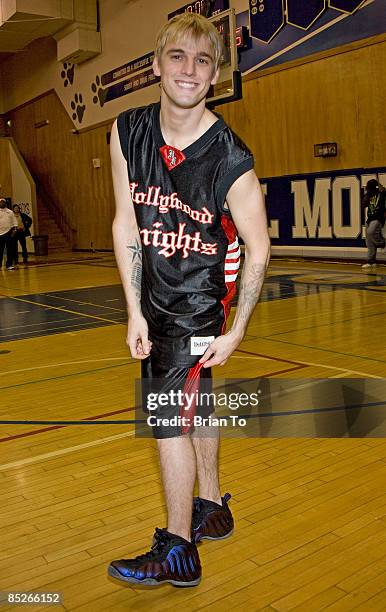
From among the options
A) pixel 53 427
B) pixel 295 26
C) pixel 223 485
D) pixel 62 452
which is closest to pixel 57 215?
pixel 295 26

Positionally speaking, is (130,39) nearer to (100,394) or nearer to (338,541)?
(100,394)

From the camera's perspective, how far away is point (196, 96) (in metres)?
1.95

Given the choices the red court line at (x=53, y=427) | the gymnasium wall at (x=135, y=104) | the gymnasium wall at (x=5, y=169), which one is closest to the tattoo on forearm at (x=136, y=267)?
the red court line at (x=53, y=427)

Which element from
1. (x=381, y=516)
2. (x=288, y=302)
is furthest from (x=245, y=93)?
(x=381, y=516)

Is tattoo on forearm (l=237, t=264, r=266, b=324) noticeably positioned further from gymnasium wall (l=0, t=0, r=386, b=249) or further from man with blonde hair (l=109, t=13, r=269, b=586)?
gymnasium wall (l=0, t=0, r=386, b=249)

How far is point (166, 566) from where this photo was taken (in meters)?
2.08

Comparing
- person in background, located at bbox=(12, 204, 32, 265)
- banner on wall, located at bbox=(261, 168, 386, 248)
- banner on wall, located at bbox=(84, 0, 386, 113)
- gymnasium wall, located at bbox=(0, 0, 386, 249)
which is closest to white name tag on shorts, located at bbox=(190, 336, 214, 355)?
banner on wall, located at bbox=(261, 168, 386, 248)

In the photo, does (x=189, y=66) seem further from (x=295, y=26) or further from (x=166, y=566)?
(x=295, y=26)

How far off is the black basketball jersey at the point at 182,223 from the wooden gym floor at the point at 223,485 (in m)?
0.78

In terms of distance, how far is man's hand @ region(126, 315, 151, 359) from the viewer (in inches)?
83.7

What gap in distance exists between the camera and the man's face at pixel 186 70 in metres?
1.90

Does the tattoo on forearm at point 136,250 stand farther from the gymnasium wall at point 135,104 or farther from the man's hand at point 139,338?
the gymnasium wall at point 135,104

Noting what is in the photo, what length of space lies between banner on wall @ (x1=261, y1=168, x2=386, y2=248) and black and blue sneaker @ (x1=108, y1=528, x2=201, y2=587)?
1083 centimetres

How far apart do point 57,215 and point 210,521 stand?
22226mm
